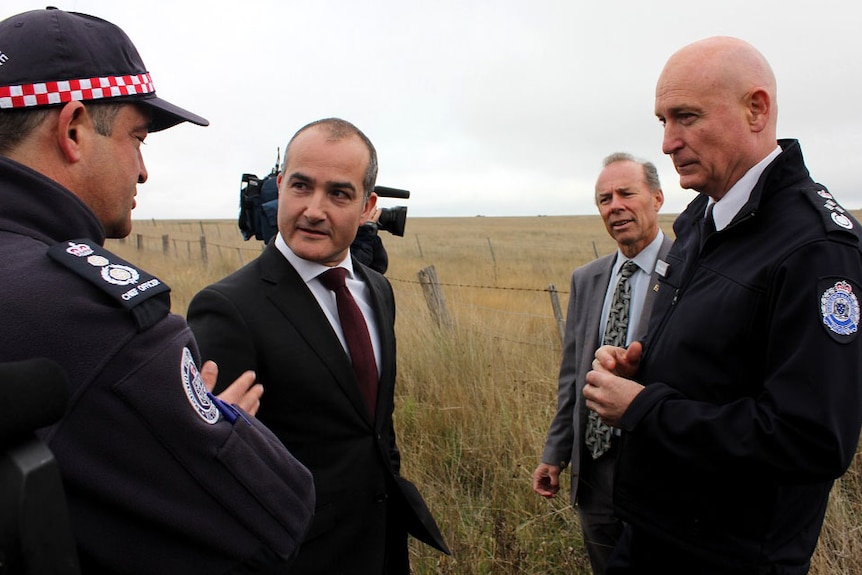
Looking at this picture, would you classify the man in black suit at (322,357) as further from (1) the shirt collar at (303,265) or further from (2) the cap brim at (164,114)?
(2) the cap brim at (164,114)

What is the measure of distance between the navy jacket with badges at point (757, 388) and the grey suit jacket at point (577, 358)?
0.83 meters

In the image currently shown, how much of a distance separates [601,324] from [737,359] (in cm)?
121

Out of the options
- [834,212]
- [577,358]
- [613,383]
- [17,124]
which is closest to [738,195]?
[834,212]

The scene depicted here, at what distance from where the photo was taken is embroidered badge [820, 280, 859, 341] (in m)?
1.41

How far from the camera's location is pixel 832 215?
1.51 m

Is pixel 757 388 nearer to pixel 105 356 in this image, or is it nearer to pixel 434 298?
pixel 105 356

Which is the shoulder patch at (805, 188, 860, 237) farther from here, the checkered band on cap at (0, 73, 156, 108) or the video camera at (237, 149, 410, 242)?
the video camera at (237, 149, 410, 242)

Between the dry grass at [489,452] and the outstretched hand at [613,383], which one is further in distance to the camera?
the dry grass at [489,452]

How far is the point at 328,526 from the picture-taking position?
180cm

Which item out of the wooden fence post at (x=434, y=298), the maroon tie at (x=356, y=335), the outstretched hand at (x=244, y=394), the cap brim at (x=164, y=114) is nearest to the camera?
the cap brim at (x=164, y=114)

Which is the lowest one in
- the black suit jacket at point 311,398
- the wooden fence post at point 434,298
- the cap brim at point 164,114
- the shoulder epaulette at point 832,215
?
the wooden fence post at point 434,298

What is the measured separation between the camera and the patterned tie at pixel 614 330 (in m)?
2.56

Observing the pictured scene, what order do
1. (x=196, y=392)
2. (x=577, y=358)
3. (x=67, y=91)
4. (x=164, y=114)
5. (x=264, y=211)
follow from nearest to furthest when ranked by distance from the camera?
(x=196, y=392) → (x=67, y=91) → (x=164, y=114) → (x=577, y=358) → (x=264, y=211)

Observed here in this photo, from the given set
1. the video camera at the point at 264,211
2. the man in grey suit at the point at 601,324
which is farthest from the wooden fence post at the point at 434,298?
the man in grey suit at the point at 601,324
